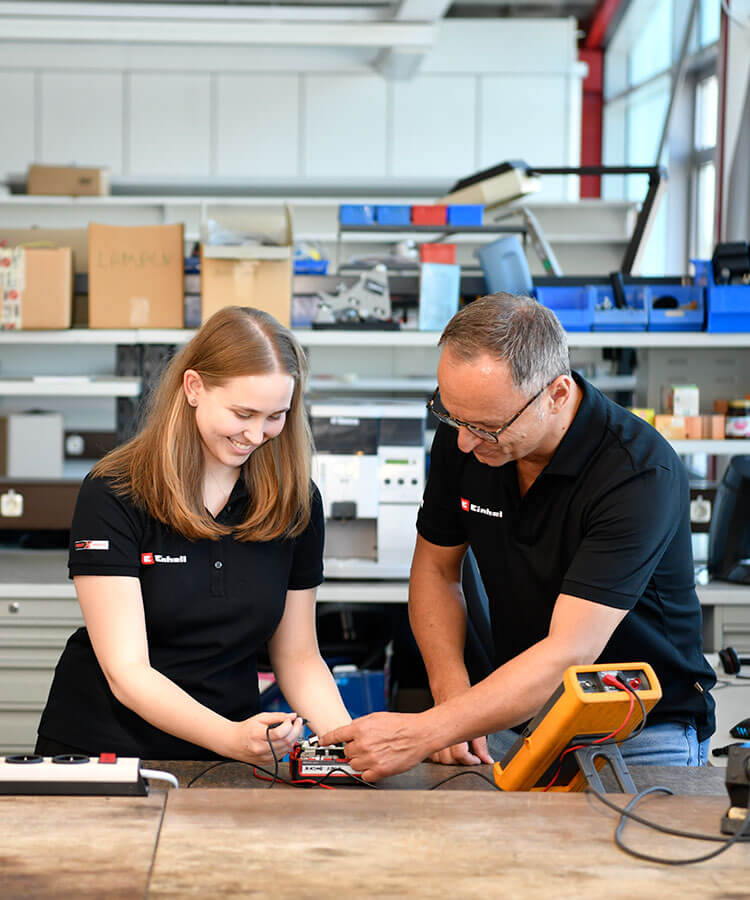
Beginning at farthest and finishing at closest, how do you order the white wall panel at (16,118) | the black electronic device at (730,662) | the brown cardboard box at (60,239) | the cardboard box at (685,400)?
the white wall panel at (16,118) < the brown cardboard box at (60,239) < the cardboard box at (685,400) < the black electronic device at (730,662)

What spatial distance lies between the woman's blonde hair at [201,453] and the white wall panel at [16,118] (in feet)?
17.1

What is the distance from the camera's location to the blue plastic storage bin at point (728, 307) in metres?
2.89

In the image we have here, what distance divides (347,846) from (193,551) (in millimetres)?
683

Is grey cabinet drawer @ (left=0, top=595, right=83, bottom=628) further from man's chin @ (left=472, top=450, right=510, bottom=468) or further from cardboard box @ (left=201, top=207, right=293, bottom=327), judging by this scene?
man's chin @ (left=472, top=450, right=510, bottom=468)

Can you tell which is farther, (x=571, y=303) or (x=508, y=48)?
(x=508, y=48)

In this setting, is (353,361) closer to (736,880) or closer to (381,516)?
(381,516)

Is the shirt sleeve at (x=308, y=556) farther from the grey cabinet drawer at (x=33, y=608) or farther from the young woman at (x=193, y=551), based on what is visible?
the grey cabinet drawer at (x=33, y=608)

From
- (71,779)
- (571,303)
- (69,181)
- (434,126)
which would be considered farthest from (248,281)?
(434,126)

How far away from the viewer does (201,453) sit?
168 centimetres

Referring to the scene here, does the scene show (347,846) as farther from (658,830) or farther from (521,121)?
(521,121)

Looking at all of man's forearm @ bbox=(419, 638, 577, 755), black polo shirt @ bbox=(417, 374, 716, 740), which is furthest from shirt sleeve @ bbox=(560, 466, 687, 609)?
man's forearm @ bbox=(419, 638, 577, 755)

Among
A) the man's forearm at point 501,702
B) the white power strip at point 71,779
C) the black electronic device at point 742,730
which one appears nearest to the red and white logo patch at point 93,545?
the white power strip at point 71,779

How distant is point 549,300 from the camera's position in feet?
9.96

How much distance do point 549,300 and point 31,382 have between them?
62.6 inches
